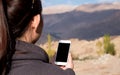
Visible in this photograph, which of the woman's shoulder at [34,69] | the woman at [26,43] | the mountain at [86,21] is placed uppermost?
the woman at [26,43]

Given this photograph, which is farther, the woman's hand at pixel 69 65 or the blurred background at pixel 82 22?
the blurred background at pixel 82 22

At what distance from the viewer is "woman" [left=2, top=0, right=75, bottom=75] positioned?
217cm

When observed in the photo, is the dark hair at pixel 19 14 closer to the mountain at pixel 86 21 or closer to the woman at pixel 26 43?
the woman at pixel 26 43

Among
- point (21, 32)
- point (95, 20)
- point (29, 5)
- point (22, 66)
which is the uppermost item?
point (29, 5)

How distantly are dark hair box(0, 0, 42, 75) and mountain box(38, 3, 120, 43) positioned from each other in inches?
1781

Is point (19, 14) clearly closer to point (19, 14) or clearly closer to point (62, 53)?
point (19, 14)

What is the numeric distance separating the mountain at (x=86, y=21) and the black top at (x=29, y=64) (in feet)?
149

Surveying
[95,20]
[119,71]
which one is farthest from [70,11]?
[119,71]

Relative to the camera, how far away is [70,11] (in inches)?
2534

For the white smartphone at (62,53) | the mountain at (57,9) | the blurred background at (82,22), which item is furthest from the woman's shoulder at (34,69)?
the mountain at (57,9)

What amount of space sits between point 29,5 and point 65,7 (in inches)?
2632

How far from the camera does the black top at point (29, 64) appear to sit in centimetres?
216

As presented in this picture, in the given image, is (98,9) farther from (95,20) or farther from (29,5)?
(29,5)

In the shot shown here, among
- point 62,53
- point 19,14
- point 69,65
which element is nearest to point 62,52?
point 62,53
